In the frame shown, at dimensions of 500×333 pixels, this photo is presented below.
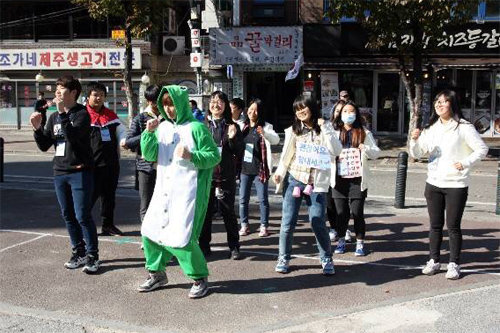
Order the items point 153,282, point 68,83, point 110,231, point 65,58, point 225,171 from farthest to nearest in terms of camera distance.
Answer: point 65,58, point 110,231, point 225,171, point 68,83, point 153,282

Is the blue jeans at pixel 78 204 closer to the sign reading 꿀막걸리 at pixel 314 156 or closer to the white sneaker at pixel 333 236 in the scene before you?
the sign reading 꿀막걸리 at pixel 314 156

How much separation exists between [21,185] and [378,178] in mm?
7827

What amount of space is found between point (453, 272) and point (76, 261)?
3.90m

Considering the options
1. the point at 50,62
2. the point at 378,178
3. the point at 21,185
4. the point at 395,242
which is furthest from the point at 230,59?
the point at 395,242

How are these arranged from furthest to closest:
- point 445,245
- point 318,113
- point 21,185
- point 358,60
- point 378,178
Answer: point 358,60 < point 378,178 < point 21,185 < point 445,245 < point 318,113

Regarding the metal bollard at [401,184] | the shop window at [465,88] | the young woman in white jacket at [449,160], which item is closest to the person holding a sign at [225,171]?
the young woman in white jacket at [449,160]

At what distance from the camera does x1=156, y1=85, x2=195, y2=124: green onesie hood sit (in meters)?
4.98

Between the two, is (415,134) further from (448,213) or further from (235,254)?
(235,254)

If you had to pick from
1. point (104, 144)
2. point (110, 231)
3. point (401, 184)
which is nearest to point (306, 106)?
point (104, 144)

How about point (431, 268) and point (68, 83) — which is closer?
point (68, 83)

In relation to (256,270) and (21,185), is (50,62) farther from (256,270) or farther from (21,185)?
(256,270)

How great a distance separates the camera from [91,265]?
5.89 m

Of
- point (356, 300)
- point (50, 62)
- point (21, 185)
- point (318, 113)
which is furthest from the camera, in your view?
point (50, 62)

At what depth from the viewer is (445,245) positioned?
23.2 ft
